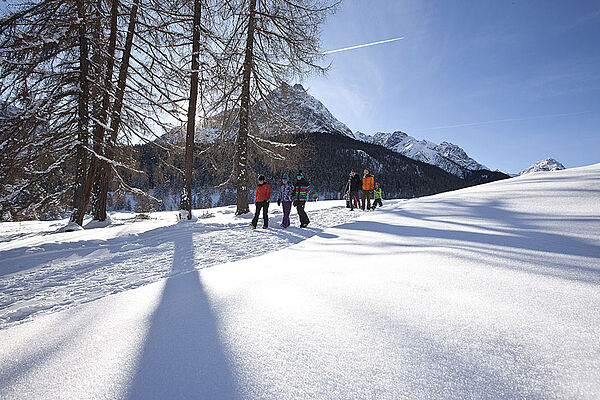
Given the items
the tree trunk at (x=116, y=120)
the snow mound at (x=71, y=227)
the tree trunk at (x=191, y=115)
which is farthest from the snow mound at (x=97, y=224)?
the tree trunk at (x=191, y=115)

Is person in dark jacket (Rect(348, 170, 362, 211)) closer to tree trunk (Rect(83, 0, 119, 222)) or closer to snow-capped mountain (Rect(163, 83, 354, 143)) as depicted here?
snow-capped mountain (Rect(163, 83, 354, 143))

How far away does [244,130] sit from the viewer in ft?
33.5

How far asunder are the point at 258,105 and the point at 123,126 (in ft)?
16.1

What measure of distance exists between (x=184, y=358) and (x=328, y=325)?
83 centimetres

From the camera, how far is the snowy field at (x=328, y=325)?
1.10m

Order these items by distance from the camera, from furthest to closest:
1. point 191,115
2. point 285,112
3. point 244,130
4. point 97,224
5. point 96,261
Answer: point 285,112 → point 244,130 → point 191,115 → point 97,224 → point 96,261

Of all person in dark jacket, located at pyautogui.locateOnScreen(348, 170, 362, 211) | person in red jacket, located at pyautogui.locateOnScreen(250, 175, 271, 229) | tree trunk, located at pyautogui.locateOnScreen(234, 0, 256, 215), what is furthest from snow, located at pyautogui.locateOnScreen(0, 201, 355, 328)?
person in dark jacket, located at pyautogui.locateOnScreen(348, 170, 362, 211)

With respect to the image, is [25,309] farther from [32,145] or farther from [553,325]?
[32,145]

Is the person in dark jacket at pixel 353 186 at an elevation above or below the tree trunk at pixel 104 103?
below

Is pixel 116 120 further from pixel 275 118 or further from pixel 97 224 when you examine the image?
pixel 275 118

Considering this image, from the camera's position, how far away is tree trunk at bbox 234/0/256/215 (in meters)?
9.94

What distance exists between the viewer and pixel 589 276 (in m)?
1.99

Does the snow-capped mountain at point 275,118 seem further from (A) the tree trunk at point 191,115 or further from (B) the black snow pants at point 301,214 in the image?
(B) the black snow pants at point 301,214

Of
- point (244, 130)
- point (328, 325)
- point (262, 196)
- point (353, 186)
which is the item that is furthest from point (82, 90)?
point (353, 186)
